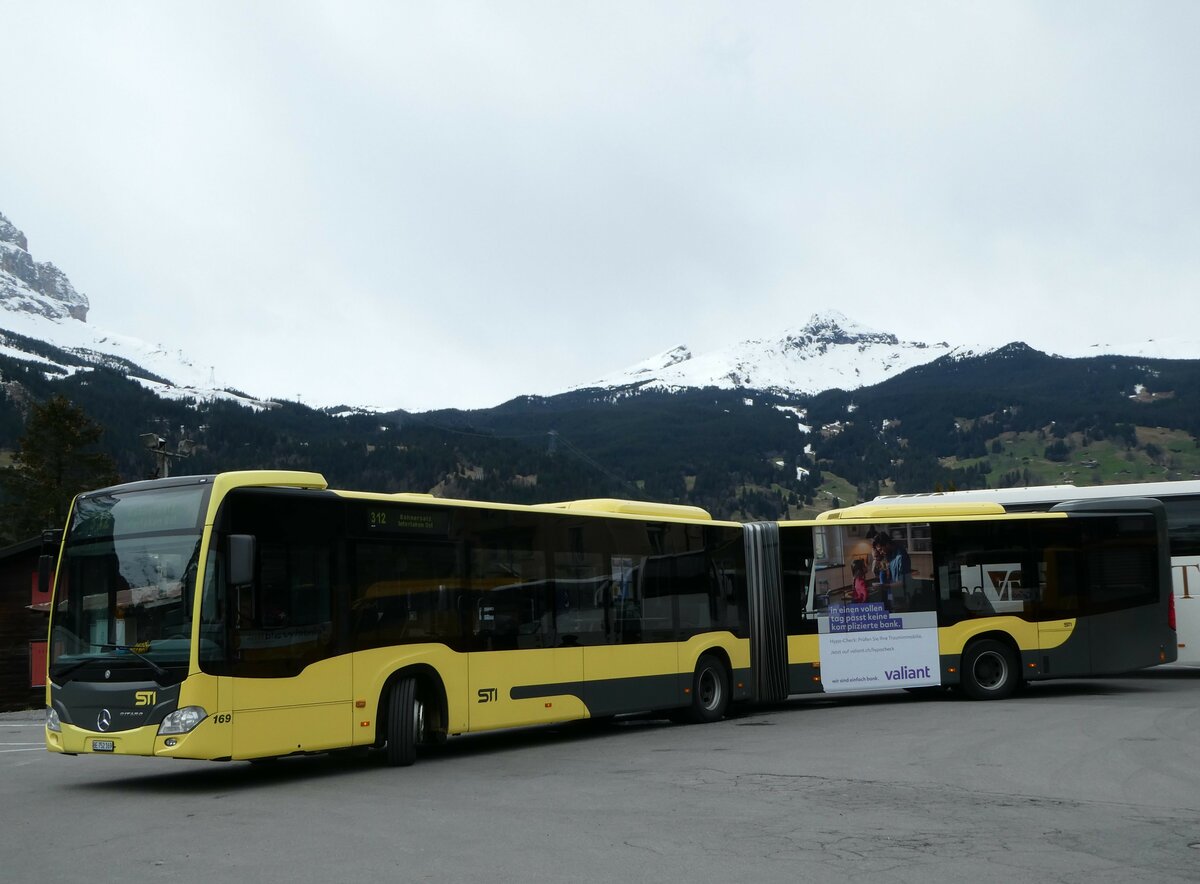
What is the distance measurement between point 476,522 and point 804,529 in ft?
23.4

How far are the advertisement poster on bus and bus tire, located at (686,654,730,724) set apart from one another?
74.4 inches

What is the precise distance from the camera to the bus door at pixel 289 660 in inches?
486

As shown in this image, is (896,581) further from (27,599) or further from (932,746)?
(27,599)

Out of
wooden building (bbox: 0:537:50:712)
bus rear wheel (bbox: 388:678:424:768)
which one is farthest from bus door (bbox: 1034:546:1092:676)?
wooden building (bbox: 0:537:50:712)

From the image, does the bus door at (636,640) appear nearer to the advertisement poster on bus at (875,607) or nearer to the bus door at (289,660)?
the advertisement poster on bus at (875,607)

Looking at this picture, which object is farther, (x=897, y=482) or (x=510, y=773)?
(x=897, y=482)

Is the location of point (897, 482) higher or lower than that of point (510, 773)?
higher

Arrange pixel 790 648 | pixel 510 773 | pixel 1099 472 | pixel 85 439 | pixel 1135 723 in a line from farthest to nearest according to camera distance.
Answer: pixel 1099 472
pixel 85 439
pixel 790 648
pixel 1135 723
pixel 510 773

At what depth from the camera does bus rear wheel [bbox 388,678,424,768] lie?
1392cm

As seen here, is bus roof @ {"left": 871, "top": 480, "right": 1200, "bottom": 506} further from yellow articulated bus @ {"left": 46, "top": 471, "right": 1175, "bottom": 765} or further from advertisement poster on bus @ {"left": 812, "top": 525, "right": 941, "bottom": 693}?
advertisement poster on bus @ {"left": 812, "top": 525, "right": 941, "bottom": 693}

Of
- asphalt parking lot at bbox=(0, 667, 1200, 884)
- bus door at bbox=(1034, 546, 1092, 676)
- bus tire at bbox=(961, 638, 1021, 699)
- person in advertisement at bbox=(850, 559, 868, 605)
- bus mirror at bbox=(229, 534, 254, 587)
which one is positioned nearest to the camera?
asphalt parking lot at bbox=(0, 667, 1200, 884)

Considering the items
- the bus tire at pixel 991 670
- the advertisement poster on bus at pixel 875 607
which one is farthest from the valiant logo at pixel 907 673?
the bus tire at pixel 991 670

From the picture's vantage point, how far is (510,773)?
13258mm

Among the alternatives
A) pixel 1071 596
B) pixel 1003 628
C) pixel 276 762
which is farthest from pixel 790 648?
pixel 276 762
